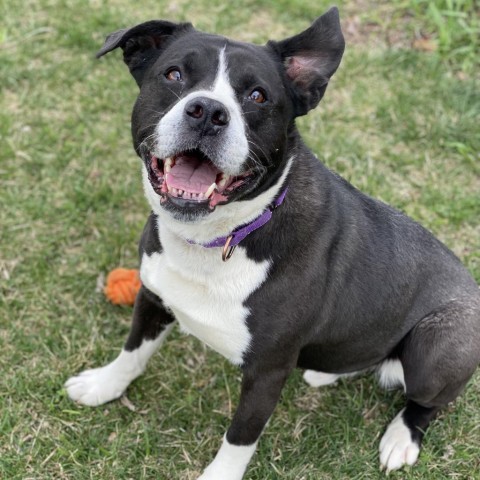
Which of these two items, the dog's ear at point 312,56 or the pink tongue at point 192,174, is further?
the dog's ear at point 312,56

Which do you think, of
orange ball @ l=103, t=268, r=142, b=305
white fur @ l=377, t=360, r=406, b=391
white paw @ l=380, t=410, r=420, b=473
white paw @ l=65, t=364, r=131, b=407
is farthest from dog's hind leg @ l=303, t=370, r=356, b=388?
orange ball @ l=103, t=268, r=142, b=305

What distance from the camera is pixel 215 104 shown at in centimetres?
255

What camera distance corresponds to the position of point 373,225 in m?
3.23

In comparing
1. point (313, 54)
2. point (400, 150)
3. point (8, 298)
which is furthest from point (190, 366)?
point (400, 150)

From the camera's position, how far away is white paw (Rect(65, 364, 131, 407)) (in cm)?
362

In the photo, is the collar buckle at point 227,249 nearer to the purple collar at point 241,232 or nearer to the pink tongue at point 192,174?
the purple collar at point 241,232

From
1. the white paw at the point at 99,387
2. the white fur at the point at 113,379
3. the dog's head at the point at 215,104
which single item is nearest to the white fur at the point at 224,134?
the dog's head at the point at 215,104

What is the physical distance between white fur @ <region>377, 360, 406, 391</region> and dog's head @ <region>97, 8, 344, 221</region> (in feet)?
4.20

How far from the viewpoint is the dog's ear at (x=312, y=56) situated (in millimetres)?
2838

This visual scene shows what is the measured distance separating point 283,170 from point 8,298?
1.97m

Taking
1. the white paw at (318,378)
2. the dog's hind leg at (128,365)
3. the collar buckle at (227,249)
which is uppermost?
the collar buckle at (227,249)

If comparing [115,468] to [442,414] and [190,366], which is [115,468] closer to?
[190,366]

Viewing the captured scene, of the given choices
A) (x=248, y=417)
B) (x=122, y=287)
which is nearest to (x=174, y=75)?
(x=248, y=417)

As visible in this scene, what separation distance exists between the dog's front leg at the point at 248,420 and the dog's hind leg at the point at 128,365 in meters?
0.63
